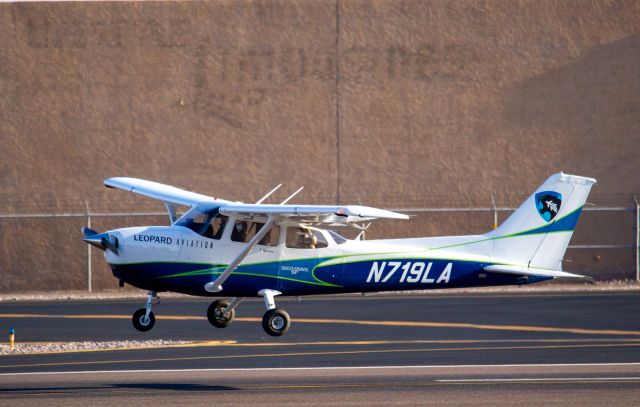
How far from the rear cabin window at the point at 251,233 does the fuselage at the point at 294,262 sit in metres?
0.02

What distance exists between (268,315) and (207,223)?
2076mm

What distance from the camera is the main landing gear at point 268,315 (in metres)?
21.4

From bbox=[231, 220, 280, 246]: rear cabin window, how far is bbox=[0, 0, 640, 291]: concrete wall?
→ 19771 mm

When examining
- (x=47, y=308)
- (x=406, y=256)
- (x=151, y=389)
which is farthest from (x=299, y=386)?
(x=47, y=308)

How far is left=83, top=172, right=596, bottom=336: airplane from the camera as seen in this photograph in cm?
2066

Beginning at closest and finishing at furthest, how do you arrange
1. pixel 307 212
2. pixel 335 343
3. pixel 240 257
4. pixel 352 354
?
pixel 307 212 → pixel 240 257 → pixel 352 354 → pixel 335 343

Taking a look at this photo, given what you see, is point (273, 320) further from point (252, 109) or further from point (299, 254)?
point (252, 109)

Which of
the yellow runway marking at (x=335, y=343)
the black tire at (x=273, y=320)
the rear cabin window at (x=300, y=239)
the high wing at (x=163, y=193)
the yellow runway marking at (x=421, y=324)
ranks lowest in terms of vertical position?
the yellow runway marking at (x=335, y=343)

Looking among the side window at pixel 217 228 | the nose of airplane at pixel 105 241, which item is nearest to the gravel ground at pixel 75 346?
the nose of airplane at pixel 105 241

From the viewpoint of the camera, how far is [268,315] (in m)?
21.5

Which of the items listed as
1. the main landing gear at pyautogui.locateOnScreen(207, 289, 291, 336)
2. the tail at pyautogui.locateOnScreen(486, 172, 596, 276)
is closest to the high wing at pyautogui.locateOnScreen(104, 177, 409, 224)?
the main landing gear at pyautogui.locateOnScreen(207, 289, 291, 336)

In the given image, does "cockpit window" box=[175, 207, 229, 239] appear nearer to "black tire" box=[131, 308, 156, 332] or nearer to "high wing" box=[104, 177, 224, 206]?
"high wing" box=[104, 177, 224, 206]

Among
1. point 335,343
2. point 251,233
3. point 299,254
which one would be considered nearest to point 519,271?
point 299,254

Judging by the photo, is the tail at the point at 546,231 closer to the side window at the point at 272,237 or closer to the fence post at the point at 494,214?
the side window at the point at 272,237
